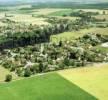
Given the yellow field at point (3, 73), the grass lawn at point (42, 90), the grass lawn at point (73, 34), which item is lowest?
the grass lawn at point (73, 34)

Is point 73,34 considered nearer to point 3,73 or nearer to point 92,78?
point 3,73

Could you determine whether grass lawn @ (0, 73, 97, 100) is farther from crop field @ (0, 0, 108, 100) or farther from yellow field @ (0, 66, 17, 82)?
yellow field @ (0, 66, 17, 82)

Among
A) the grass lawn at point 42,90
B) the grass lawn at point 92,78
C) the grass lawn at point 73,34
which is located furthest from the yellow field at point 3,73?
the grass lawn at point 73,34

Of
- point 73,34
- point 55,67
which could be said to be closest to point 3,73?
point 55,67

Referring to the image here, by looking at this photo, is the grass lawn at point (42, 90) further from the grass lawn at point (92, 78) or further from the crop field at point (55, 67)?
the grass lawn at point (92, 78)

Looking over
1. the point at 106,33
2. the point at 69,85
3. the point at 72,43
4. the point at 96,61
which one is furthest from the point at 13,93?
the point at 106,33

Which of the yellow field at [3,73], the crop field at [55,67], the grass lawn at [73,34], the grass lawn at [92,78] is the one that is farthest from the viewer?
the grass lawn at [73,34]

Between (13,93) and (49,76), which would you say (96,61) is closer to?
(49,76)
